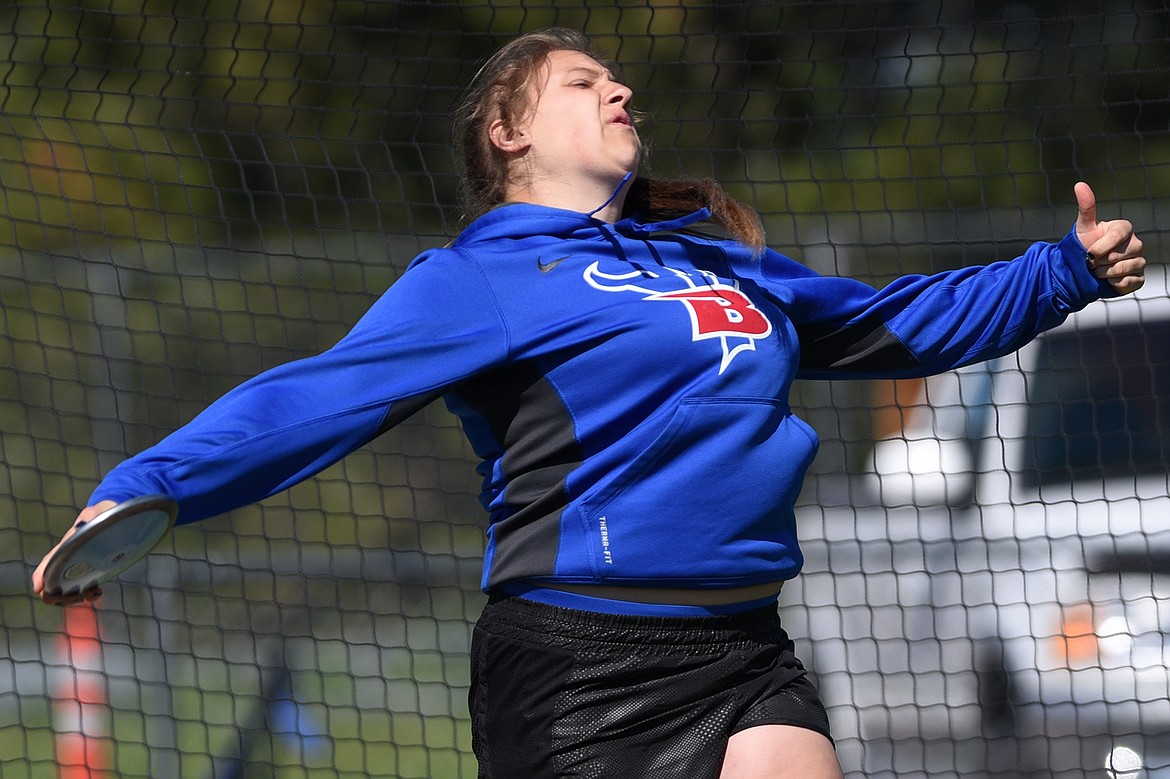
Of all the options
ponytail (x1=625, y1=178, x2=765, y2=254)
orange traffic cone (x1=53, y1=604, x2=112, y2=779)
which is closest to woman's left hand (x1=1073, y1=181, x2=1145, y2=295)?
ponytail (x1=625, y1=178, x2=765, y2=254)

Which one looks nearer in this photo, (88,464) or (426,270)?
(426,270)

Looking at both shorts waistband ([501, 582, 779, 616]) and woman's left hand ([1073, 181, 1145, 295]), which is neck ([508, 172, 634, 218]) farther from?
woman's left hand ([1073, 181, 1145, 295])

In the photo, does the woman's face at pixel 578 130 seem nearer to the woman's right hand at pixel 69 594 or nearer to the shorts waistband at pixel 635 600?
the shorts waistband at pixel 635 600

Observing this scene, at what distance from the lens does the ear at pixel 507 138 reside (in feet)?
7.45

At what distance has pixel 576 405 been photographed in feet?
6.49

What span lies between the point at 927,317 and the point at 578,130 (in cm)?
70

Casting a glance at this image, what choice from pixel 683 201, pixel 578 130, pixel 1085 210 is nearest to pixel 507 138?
pixel 578 130

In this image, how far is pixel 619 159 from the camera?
217 cm

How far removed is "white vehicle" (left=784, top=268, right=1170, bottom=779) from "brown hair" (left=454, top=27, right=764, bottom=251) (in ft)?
7.65

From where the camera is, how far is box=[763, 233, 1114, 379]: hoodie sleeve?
2377 millimetres

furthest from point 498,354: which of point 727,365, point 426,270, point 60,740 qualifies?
point 60,740

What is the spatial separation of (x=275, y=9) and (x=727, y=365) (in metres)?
6.39

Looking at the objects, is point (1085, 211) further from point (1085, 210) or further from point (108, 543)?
point (108, 543)

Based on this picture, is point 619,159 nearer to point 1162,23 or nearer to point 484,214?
point 484,214
